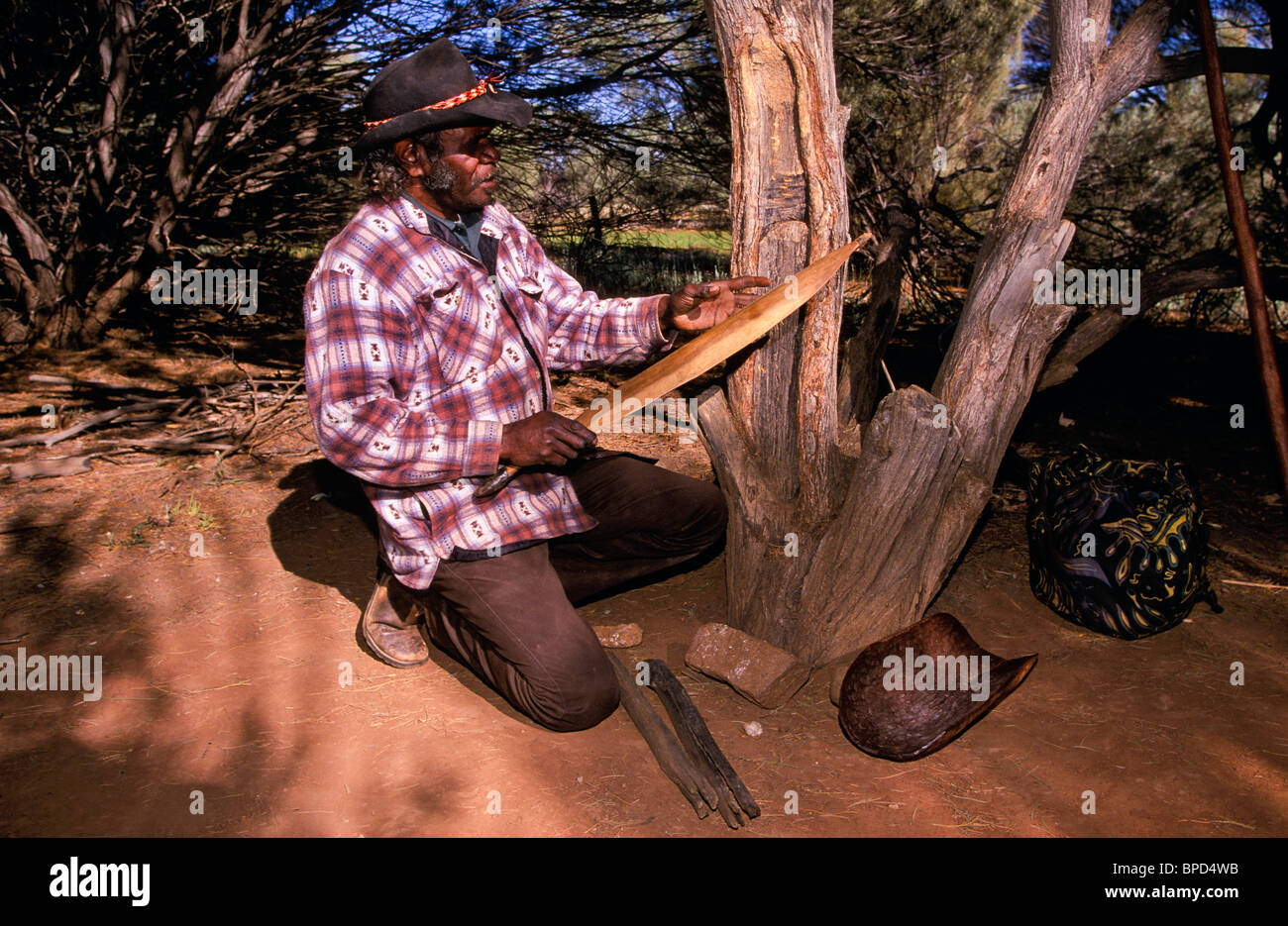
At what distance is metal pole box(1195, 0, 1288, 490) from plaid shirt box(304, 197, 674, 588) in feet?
6.79

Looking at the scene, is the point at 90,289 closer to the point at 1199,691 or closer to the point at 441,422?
the point at 441,422

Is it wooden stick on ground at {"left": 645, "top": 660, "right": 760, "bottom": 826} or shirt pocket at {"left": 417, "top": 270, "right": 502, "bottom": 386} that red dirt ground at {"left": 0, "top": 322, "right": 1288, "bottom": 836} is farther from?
shirt pocket at {"left": 417, "top": 270, "right": 502, "bottom": 386}

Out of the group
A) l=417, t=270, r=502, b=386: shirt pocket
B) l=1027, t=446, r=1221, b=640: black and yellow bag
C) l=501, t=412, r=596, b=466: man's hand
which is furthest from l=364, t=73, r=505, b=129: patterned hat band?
l=1027, t=446, r=1221, b=640: black and yellow bag

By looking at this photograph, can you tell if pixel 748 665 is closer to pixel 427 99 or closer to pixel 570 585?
pixel 570 585

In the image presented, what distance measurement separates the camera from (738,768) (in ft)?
7.97

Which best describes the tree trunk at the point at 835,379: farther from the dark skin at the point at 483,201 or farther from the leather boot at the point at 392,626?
the leather boot at the point at 392,626

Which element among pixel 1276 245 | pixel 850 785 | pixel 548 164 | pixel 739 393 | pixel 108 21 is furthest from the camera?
pixel 548 164

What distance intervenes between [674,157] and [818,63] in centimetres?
445

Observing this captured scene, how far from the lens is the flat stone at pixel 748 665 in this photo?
2689 mm

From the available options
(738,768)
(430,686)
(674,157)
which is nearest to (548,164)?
(674,157)

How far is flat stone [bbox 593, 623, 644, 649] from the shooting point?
9.94ft

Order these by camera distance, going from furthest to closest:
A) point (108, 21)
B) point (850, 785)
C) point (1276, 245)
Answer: point (108, 21)
point (1276, 245)
point (850, 785)

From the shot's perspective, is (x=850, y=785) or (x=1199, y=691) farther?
(x=1199, y=691)

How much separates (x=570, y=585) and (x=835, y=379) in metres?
1.18
